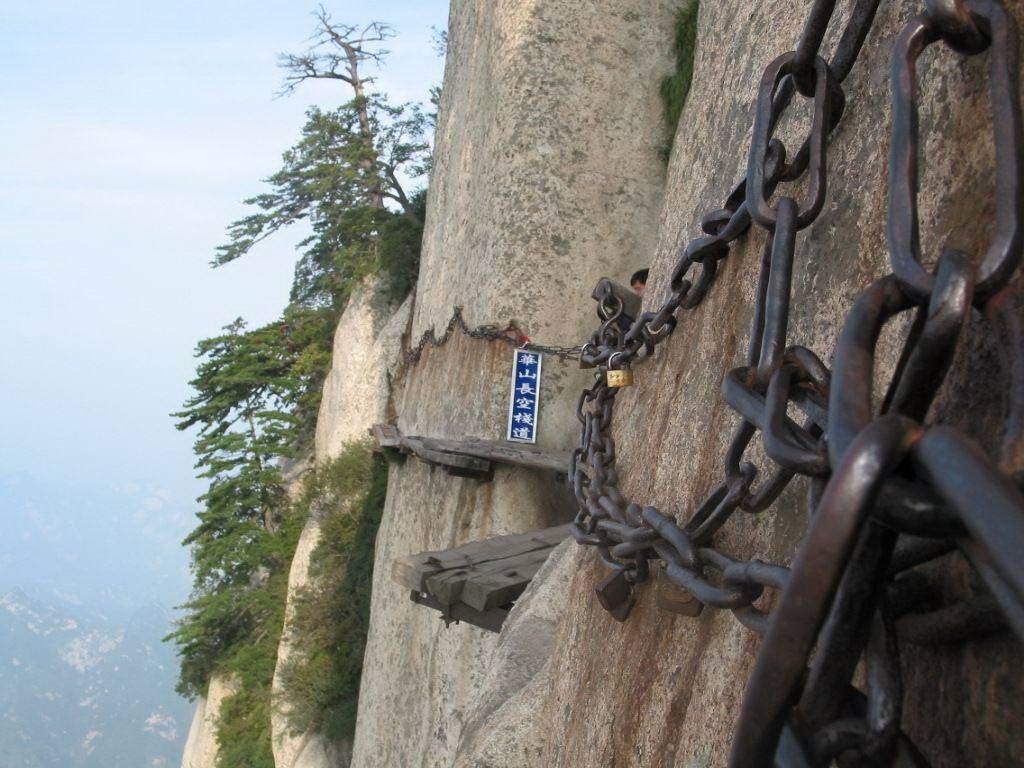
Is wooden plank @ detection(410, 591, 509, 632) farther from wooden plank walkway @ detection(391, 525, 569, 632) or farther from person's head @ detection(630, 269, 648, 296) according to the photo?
person's head @ detection(630, 269, 648, 296)

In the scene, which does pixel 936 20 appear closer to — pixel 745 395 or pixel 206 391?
pixel 745 395

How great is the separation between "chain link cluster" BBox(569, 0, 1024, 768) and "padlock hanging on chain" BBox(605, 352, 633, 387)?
0.62 metres

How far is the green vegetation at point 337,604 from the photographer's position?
39.6ft

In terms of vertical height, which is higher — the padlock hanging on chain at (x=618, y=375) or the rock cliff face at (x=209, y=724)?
the padlock hanging on chain at (x=618, y=375)

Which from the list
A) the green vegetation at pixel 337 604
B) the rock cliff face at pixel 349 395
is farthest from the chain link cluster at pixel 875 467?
the rock cliff face at pixel 349 395

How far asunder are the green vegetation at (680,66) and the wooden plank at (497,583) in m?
4.76

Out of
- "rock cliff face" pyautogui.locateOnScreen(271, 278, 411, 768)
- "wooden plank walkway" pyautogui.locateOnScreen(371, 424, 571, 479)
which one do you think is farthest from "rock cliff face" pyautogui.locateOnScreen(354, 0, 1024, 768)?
"rock cliff face" pyautogui.locateOnScreen(271, 278, 411, 768)

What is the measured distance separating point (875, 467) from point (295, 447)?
1619 cm

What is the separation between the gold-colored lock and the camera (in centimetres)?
162

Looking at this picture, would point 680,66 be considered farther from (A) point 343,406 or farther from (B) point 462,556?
(A) point 343,406

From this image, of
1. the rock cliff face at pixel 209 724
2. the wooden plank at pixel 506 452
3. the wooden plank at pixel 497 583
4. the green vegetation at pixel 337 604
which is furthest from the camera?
the rock cliff face at pixel 209 724

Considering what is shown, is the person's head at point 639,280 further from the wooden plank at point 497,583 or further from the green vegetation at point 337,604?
the green vegetation at point 337,604

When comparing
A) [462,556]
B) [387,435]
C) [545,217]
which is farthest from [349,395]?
[462,556]

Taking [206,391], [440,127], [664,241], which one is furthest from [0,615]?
[664,241]
